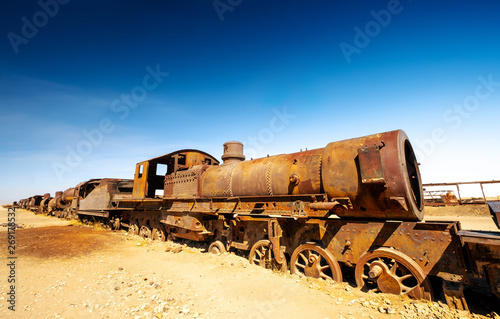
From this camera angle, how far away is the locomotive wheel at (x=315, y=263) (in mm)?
5348

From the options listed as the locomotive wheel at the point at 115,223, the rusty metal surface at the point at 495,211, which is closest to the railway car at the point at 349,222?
the rusty metal surface at the point at 495,211

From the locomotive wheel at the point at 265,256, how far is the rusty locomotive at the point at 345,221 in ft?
0.09

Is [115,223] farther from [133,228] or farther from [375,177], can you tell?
[375,177]

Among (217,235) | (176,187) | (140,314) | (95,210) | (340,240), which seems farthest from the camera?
(95,210)

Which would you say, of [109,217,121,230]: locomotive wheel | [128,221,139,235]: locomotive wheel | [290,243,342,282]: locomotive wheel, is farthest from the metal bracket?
[109,217,121,230]: locomotive wheel

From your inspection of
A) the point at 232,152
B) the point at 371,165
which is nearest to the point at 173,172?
the point at 232,152

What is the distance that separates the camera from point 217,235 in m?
8.64

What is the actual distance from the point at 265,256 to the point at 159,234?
21.4 feet

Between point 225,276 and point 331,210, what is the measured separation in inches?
126

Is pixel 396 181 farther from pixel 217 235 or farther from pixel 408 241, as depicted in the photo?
pixel 217 235

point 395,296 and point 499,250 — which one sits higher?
point 499,250

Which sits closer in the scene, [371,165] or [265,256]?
[371,165]

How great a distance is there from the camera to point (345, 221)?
5371mm

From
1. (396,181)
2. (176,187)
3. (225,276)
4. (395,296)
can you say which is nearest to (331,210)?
(396,181)
